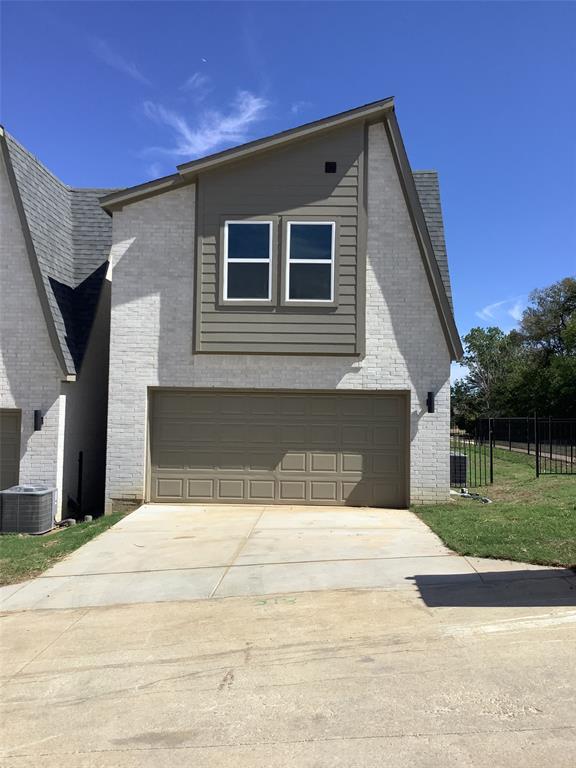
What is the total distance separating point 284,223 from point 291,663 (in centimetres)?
847

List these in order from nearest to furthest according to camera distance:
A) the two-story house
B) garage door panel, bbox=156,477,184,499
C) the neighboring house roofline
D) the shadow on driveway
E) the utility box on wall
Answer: the shadow on driveway, the utility box on wall, the neighboring house roofline, the two-story house, garage door panel, bbox=156,477,184,499

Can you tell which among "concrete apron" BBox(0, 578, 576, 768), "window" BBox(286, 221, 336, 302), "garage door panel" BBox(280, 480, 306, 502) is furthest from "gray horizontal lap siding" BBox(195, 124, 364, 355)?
"concrete apron" BBox(0, 578, 576, 768)

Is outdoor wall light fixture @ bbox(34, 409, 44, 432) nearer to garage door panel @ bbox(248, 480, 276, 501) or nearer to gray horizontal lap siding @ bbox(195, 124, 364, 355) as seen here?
gray horizontal lap siding @ bbox(195, 124, 364, 355)

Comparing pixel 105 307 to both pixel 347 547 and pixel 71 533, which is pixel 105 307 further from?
pixel 347 547

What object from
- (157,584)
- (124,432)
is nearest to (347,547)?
(157,584)

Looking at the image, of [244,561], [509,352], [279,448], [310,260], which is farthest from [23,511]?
[509,352]

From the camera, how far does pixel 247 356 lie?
1156cm

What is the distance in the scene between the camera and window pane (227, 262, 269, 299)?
11.5 m

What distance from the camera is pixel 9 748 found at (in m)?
3.59

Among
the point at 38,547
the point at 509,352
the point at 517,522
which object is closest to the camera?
the point at 38,547

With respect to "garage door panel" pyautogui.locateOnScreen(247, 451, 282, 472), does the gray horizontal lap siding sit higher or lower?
higher

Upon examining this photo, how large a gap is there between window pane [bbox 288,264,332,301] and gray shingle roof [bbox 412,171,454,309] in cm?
227

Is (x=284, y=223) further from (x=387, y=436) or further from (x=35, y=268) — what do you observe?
(x=35, y=268)

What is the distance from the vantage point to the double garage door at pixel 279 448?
1160cm
